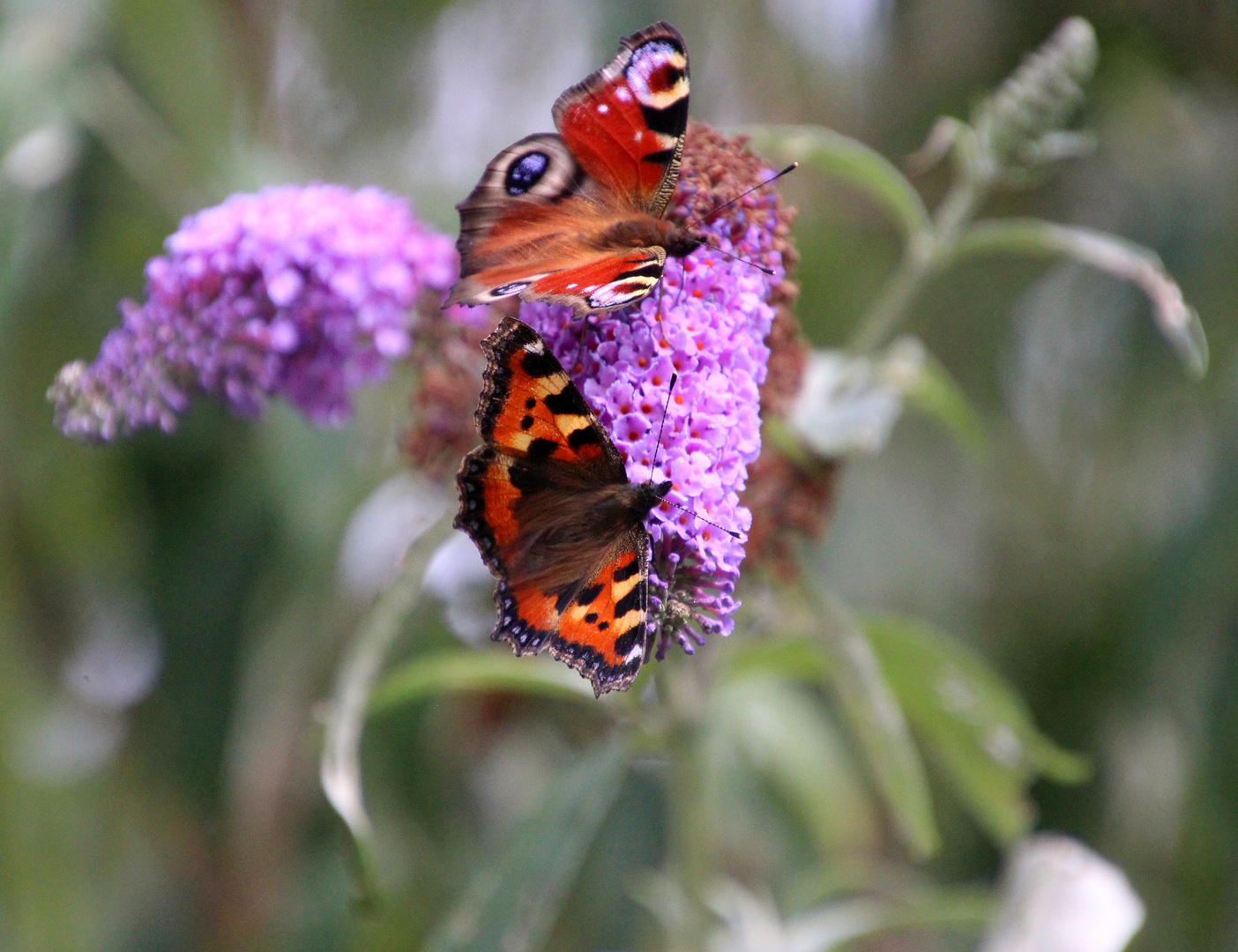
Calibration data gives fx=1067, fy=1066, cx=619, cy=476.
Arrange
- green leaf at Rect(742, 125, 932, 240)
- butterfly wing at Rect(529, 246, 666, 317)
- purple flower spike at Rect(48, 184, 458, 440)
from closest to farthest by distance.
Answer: butterfly wing at Rect(529, 246, 666, 317) → purple flower spike at Rect(48, 184, 458, 440) → green leaf at Rect(742, 125, 932, 240)

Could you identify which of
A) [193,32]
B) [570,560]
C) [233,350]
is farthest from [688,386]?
[193,32]

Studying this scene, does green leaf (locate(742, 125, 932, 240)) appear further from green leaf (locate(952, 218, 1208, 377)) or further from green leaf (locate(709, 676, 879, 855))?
green leaf (locate(709, 676, 879, 855))

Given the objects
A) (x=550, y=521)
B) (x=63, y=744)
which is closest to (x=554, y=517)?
(x=550, y=521)

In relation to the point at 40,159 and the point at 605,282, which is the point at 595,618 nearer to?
the point at 605,282

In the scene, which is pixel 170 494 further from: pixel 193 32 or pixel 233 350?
pixel 233 350

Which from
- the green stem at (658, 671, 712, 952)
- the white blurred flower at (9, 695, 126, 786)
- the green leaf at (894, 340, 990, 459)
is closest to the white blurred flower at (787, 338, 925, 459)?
the green leaf at (894, 340, 990, 459)

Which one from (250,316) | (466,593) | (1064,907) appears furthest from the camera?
(466,593)
